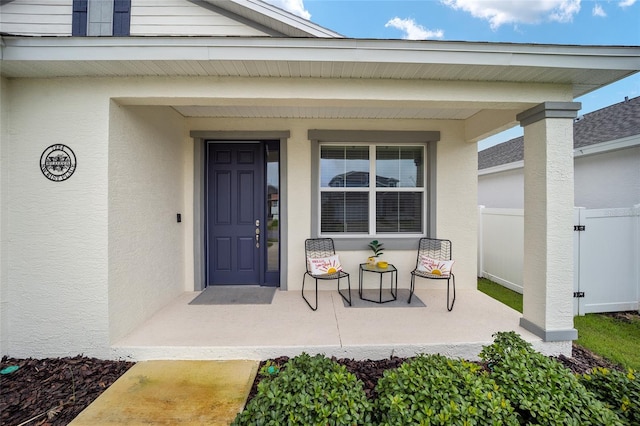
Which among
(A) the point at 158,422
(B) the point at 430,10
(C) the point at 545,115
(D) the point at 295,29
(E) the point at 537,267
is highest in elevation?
(B) the point at 430,10

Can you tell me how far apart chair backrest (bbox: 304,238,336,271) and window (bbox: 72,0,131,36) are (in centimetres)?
440

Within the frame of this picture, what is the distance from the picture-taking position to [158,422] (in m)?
1.81

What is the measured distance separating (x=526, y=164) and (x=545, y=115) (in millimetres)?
520

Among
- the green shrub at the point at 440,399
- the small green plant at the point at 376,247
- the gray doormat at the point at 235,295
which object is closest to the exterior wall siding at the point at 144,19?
the small green plant at the point at 376,247

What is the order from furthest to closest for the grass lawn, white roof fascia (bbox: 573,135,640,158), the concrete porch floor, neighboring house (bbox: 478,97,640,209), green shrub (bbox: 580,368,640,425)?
neighboring house (bbox: 478,97,640,209) < white roof fascia (bbox: 573,135,640,158) < the grass lawn < the concrete porch floor < green shrub (bbox: 580,368,640,425)

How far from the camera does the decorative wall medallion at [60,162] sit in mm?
2533

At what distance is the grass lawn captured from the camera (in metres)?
2.73

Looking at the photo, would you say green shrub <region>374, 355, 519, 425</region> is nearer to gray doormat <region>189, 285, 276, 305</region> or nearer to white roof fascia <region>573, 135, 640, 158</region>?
gray doormat <region>189, 285, 276, 305</region>

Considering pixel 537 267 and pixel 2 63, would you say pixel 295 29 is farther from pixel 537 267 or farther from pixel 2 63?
pixel 537 267

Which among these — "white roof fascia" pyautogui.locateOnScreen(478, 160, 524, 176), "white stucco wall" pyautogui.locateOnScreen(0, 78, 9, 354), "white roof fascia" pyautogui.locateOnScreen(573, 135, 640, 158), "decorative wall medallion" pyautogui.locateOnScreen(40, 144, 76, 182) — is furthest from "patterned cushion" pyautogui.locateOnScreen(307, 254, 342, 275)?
"white roof fascia" pyautogui.locateOnScreen(478, 160, 524, 176)

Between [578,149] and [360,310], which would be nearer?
[360,310]

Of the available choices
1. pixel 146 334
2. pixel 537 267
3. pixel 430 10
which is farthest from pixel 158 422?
pixel 430 10

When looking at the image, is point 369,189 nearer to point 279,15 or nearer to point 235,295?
point 235,295

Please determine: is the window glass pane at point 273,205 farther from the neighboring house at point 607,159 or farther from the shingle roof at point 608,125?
the neighboring house at point 607,159
